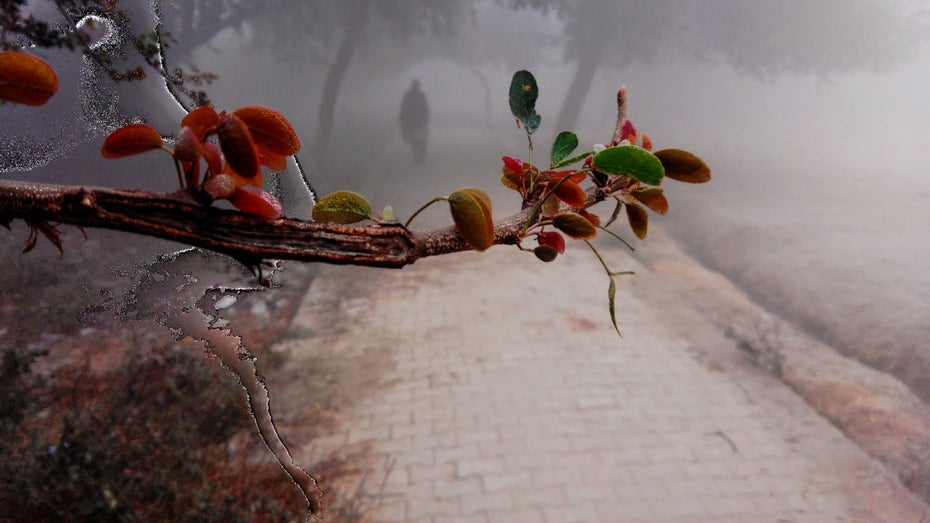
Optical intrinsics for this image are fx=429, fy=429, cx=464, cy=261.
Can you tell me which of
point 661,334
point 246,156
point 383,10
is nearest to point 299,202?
point 246,156

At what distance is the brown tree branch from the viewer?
0.89ft

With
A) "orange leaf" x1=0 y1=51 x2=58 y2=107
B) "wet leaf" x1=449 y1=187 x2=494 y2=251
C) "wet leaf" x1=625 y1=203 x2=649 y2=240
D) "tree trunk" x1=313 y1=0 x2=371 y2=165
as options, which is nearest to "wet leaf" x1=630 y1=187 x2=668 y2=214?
"wet leaf" x1=625 y1=203 x2=649 y2=240

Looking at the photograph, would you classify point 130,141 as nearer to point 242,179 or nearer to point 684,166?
point 242,179

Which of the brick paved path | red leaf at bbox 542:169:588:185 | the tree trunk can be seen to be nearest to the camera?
red leaf at bbox 542:169:588:185

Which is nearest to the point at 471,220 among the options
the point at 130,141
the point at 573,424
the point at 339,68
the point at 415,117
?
the point at 130,141

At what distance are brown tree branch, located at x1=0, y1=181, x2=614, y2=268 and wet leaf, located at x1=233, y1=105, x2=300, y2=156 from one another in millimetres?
58

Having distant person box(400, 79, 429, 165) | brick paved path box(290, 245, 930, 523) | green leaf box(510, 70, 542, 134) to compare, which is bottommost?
brick paved path box(290, 245, 930, 523)

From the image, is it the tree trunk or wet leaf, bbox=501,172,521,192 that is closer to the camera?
wet leaf, bbox=501,172,521,192

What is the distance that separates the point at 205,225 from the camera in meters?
0.28

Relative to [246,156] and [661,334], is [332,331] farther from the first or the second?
[246,156]

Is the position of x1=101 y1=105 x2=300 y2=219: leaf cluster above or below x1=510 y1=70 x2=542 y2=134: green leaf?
below

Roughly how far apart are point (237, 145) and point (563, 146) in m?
0.25

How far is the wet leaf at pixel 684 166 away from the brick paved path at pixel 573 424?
6.05ft

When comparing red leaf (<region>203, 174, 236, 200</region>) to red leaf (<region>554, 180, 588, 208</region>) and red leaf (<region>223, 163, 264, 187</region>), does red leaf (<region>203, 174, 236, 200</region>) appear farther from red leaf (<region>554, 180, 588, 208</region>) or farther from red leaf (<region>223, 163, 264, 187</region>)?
red leaf (<region>554, 180, 588, 208</region>)
